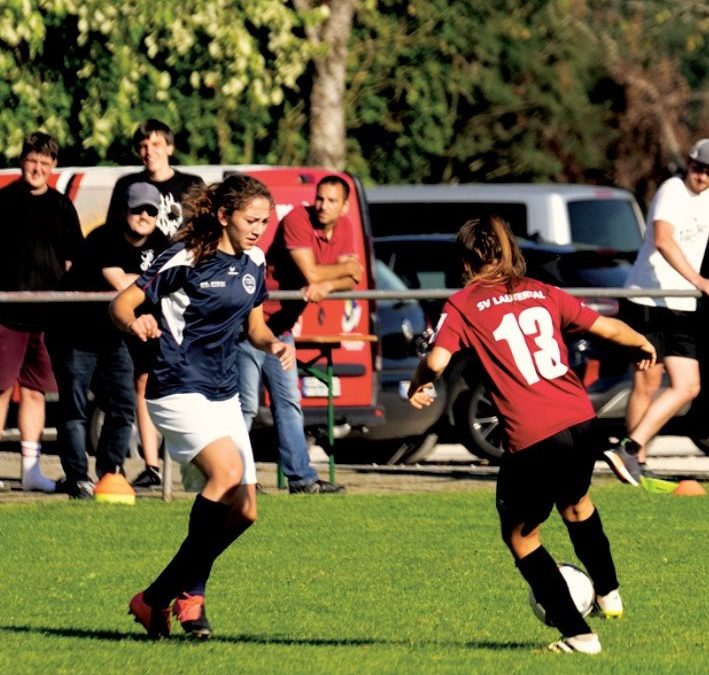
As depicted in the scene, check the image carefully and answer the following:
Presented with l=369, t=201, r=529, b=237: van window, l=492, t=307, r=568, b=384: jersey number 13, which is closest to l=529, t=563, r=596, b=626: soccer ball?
l=492, t=307, r=568, b=384: jersey number 13

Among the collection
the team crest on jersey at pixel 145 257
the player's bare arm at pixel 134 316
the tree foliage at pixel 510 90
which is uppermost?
the player's bare arm at pixel 134 316

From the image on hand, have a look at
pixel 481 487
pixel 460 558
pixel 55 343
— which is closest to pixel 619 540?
pixel 460 558

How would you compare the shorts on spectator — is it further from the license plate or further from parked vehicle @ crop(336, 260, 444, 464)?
parked vehicle @ crop(336, 260, 444, 464)

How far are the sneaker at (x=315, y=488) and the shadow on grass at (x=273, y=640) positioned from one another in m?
4.50

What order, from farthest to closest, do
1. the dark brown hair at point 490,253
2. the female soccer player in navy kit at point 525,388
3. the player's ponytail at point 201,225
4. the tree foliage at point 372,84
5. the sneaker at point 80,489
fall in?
the tree foliage at point 372,84, the sneaker at point 80,489, the player's ponytail at point 201,225, the dark brown hair at point 490,253, the female soccer player in navy kit at point 525,388

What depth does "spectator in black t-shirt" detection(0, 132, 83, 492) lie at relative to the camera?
41.1 feet

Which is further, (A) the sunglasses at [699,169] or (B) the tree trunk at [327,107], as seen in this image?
(B) the tree trunk at [327,107]

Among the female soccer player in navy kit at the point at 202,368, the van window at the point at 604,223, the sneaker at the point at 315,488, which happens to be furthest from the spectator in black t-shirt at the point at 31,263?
the van window at the point at 604,223

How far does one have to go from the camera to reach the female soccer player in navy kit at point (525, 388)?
7535 mm

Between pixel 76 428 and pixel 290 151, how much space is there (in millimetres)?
22544

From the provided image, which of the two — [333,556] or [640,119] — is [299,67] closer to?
[333,556]

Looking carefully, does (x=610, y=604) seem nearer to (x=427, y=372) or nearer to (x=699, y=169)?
(x=427, y=372)

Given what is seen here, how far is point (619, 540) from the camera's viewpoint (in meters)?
10.8

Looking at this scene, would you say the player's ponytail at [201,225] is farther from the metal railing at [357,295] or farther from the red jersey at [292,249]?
the red jersey at [292,249]
